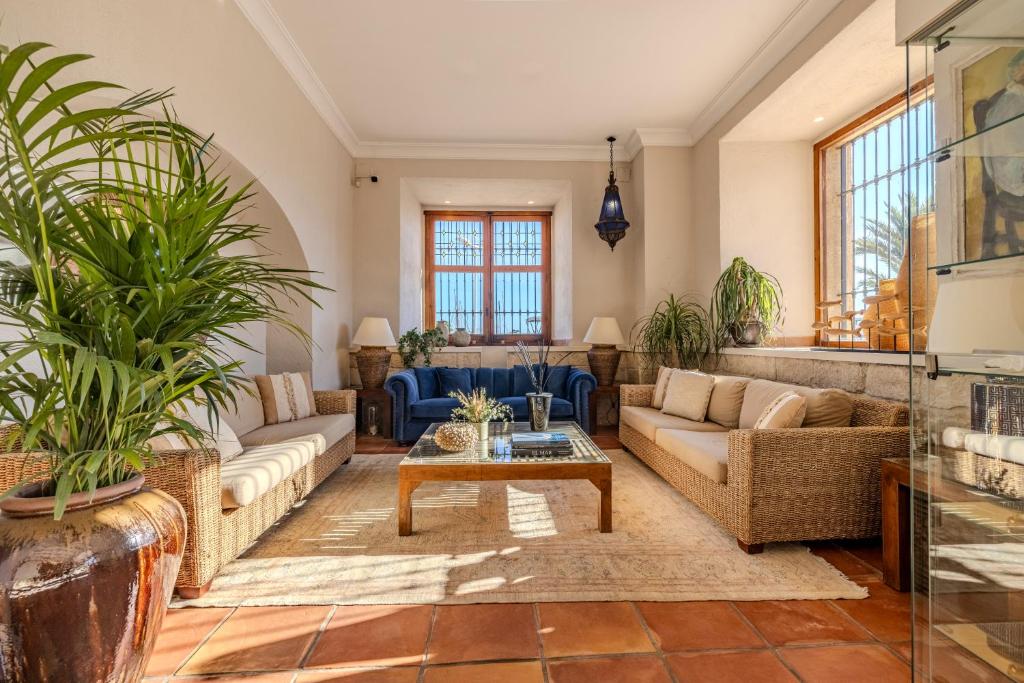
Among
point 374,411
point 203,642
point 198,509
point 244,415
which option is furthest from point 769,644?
point 374,411

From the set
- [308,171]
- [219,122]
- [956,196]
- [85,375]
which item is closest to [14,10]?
[219,122]

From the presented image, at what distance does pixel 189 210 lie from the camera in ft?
4.38

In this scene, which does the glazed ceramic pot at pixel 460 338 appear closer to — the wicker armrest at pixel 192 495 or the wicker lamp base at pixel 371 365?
the wicker lamp base at pixel 371 365

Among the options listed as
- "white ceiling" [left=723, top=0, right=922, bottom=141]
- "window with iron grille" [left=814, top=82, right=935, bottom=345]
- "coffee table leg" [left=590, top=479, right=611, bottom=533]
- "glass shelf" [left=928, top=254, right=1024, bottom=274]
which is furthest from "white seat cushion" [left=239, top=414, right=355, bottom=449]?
"white ceiling" [left=723, top=0, right=922, bottom=141]

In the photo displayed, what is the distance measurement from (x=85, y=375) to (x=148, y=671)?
1.13m

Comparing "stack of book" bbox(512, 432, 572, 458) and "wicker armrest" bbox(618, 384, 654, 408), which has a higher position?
"wicker armrest" bbox(618, 384, 654, 408)

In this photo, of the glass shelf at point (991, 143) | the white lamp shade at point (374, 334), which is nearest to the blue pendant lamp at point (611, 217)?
the white lamp shade at point (374, 334)

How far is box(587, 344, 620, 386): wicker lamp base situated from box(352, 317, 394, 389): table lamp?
2176mm

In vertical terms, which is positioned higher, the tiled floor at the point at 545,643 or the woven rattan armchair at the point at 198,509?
the woven rattan armchair at the point at 198,509

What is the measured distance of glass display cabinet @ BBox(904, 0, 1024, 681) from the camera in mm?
1392

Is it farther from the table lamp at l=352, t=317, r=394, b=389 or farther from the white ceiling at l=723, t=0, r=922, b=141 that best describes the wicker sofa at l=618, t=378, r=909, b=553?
the table lamp at l=352, t=317, r=394, b=389

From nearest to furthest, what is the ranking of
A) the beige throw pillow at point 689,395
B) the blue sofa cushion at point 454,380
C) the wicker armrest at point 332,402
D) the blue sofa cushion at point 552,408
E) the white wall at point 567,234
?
the beige throw pillow at point 689,395 → the wicker armrest at point 332,402 → the blue sofa cushion at point 552,408 → the blue sofa cushion at point 454,380 → the white wall at point 567,234

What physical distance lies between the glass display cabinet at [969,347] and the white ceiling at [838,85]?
6.15 ft

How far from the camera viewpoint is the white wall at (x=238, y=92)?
2.12 meters
